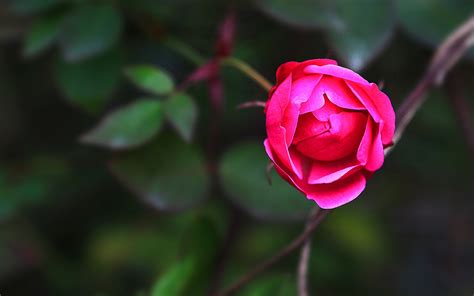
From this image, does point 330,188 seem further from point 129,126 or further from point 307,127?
point 129,126

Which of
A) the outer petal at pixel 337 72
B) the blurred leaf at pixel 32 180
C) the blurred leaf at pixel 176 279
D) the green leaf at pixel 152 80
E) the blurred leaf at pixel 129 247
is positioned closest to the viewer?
the outer petal at pixel 337 72

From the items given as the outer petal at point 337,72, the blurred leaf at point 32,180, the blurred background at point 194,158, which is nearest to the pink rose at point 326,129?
the outer petal at point 337,72

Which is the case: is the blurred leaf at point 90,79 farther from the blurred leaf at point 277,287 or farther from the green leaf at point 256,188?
the blurred leaf at point 277,287

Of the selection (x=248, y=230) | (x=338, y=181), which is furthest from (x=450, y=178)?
(x=338, y=181)

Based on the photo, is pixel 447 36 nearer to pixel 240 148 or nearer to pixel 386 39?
pixel 386 39

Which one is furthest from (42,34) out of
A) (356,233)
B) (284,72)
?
(356,233)

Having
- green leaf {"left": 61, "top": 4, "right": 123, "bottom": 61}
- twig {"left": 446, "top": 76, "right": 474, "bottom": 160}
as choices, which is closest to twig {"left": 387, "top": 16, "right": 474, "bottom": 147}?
twig {"left": 446, "top": 76, "right": 474, "bottom": 160}
